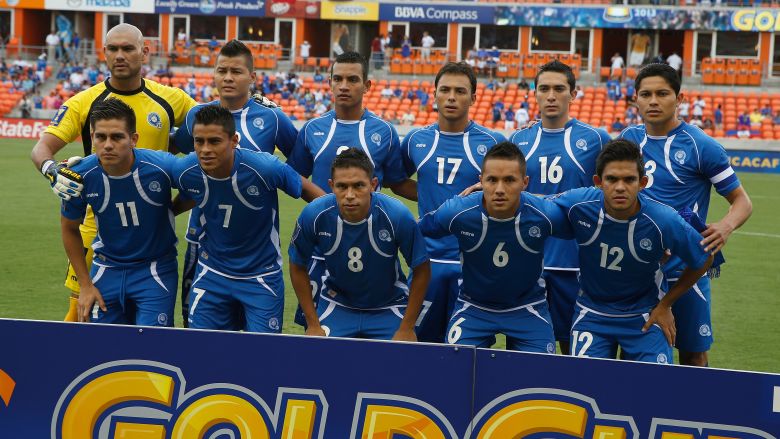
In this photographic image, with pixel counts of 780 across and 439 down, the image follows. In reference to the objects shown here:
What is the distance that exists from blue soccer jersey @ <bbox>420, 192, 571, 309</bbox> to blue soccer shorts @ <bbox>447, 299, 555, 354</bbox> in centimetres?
5

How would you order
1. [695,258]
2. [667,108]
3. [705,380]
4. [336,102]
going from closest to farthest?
[705,380]
[695,258]
[667,108]
[336,102]

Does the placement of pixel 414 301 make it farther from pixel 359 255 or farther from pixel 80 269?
pixel 80 269

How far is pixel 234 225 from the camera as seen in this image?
5910 millimetres

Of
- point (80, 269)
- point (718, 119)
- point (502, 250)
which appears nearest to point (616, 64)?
point (718, 119)

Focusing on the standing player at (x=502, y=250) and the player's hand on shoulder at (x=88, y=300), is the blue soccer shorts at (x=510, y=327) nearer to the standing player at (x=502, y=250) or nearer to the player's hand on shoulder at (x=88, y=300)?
the standing player at (x=502, y=250)

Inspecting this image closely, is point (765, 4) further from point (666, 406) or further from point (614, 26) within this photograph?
point (666, 406)

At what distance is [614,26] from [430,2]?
26.6 feet

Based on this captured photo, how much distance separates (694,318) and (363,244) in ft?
6.91

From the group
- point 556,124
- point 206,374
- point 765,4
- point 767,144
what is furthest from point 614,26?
point 206,374

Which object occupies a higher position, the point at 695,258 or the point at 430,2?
the point at 430,2

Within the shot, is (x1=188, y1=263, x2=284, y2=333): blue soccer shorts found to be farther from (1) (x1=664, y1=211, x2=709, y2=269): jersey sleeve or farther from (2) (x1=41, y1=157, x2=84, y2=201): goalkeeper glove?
(1) (x1=664, y1=211, x2=709, y2=269): jersey sleeve

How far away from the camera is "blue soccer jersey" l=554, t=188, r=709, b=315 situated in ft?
17.7

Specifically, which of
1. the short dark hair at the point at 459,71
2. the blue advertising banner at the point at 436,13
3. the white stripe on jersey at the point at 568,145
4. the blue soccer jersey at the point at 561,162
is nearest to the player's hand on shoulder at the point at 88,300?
the short dark hair at the point at 459,71

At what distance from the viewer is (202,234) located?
6102mm
